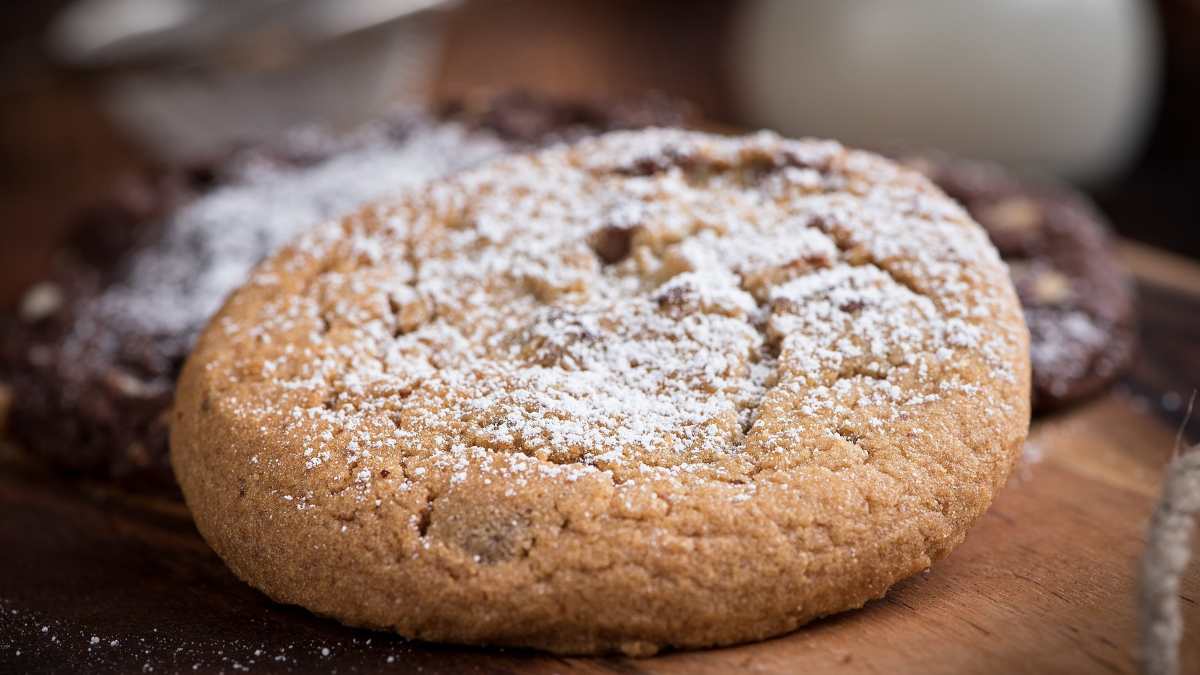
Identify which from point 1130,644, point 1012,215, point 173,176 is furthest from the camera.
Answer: point 173,176

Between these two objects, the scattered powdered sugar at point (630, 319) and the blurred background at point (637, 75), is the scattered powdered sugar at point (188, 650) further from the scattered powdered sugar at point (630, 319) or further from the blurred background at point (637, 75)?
the blurred background at point (637, 75)

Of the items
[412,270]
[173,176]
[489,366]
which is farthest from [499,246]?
[173,176]

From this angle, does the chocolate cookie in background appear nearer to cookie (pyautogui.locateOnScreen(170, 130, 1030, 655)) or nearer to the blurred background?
cookie (pyautogui.locateOnScreen(170, 130, 1030, 655))

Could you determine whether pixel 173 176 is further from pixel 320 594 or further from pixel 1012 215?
pixel 1012 215

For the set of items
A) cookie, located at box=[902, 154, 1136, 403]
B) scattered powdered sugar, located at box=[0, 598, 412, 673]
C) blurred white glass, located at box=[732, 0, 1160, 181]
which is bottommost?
scattered powdered sugar, located at box=[0, 598, 412, 673]

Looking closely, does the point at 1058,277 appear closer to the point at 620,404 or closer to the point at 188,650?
the point at 620,404

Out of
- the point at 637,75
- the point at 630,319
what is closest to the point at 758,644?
the point at 630,319

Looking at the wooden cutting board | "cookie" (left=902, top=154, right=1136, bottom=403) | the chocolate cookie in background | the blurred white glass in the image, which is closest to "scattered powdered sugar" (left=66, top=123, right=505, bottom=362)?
the chocolate cookie in background
